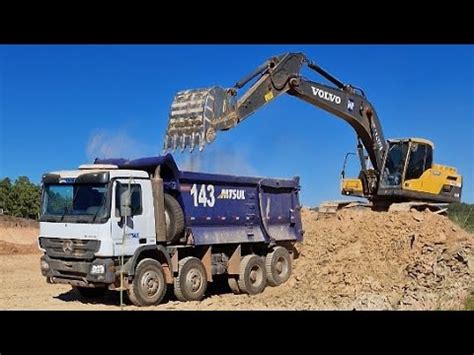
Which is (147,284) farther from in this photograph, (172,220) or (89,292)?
(89,292)

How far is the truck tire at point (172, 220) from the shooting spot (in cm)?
1093

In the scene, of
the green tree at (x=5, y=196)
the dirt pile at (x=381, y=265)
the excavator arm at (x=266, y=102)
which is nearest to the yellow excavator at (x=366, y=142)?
the excavator arm at (x=266, y=102)

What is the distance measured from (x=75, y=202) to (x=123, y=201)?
3.19ft

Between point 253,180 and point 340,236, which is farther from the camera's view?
point 340,236

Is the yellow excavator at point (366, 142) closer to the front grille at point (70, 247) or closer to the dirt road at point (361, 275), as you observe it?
the dirt road at point (361, 275)

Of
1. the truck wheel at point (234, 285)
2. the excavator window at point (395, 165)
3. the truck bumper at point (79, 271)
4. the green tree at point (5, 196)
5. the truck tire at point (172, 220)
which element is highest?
the green tree at point (5, 196)

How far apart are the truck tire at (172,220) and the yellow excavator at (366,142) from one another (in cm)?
216

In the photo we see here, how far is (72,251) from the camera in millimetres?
10156
